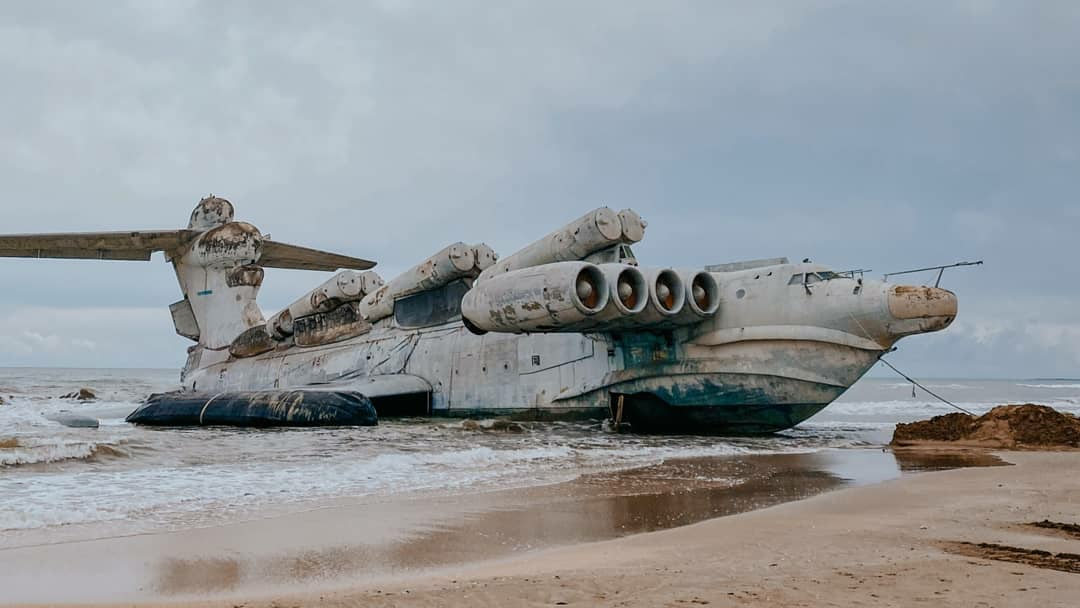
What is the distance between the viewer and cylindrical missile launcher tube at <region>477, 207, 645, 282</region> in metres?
13.4

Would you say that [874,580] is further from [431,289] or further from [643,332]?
[431,289]

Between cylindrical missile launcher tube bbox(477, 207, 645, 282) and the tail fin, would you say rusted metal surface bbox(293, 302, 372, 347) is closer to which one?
the tail fin

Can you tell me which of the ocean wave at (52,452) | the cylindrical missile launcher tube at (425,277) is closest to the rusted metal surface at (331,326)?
the cylindrical missile launcher tube at (425,277)

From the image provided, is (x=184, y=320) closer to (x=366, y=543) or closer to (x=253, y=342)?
(x=253, y=342)

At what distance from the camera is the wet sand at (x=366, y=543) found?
3604mm

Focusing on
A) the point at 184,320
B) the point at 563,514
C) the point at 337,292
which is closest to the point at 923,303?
the point at 563,514

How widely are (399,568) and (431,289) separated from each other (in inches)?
535

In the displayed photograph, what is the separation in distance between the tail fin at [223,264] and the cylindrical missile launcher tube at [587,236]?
31.7ft

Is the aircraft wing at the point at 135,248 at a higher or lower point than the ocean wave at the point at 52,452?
higher

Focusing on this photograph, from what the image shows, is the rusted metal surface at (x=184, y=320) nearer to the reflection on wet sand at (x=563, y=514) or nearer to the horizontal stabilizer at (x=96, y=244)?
the horizontal stabilizer at (x=96, y=244)

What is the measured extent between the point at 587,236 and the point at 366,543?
9333mm

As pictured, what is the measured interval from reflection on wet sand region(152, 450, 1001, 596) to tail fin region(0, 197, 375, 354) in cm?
1510

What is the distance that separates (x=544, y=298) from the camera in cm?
1233

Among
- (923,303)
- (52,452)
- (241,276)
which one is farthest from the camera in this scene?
(241,276)
